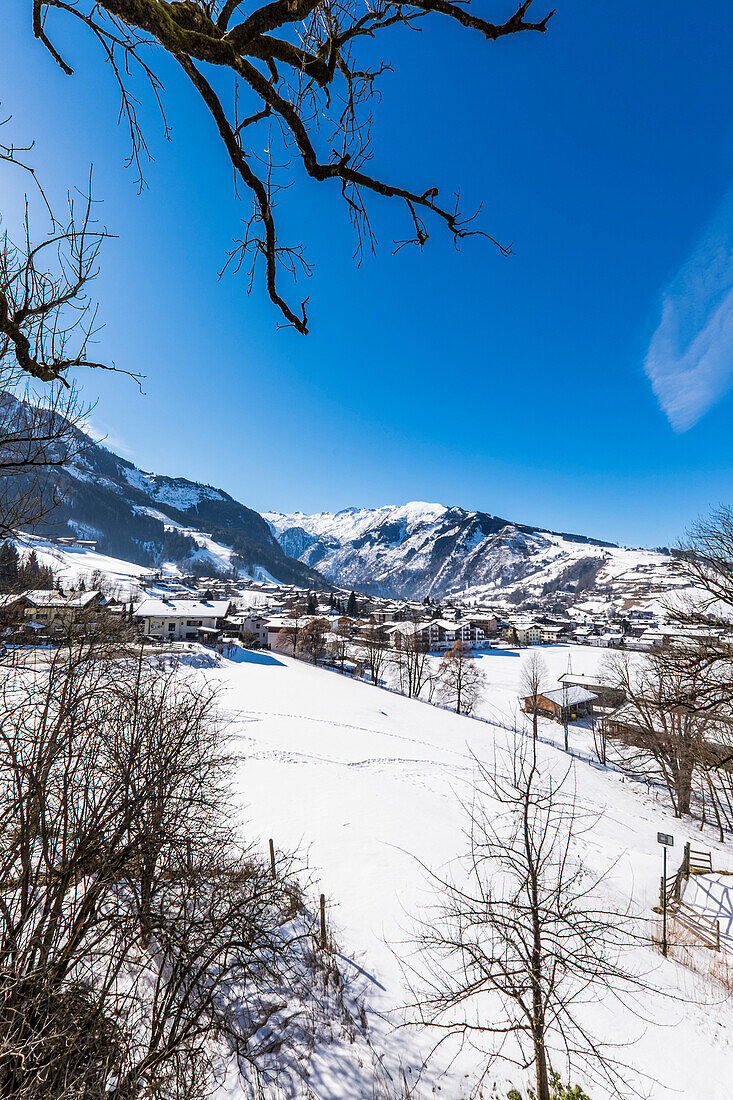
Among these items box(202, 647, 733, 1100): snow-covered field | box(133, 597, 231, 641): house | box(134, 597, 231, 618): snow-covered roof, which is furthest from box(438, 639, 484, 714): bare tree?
box(134, 597, 231, 618): snow-covered roof

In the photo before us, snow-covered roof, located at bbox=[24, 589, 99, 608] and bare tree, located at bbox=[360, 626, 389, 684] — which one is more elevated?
snow-covered roof, located at bbox=[24, 589, 99, 608]

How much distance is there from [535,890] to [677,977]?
9444 mm

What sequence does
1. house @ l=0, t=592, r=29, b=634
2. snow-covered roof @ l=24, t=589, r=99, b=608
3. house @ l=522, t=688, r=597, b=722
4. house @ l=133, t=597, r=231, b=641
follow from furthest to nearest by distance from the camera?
house @ l=133, t=597, r=231, b=641 → house @ l=522, t=688, r=597, b=722 → snow-covered roof @ l=24, t=589, r=99, b=608 → house @ l=0, t=592, r=29, b=634

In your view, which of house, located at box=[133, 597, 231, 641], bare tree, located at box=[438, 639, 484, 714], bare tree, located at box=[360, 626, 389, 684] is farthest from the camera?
house, located at box=[133, 597, 231, 641]

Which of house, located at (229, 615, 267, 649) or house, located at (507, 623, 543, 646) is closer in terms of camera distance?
house, located at (229, 615, 267, 649)

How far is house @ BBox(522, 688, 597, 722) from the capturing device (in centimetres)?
4353

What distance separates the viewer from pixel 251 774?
20.0 metres

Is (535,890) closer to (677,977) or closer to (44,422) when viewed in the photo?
(44,422)

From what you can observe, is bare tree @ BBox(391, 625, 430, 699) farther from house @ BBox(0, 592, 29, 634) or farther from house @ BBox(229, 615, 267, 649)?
house @ BBox(0, 592, 29, 634)

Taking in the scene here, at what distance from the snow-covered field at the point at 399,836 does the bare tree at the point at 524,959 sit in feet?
2.10

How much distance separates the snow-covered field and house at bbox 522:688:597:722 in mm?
3746

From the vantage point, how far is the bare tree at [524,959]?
14.6ft

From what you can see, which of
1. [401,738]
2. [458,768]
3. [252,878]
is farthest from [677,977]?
[401,738]

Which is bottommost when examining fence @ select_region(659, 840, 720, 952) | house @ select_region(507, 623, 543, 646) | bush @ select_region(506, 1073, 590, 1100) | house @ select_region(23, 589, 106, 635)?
house @ select_region(507, 623, 543, 646)
